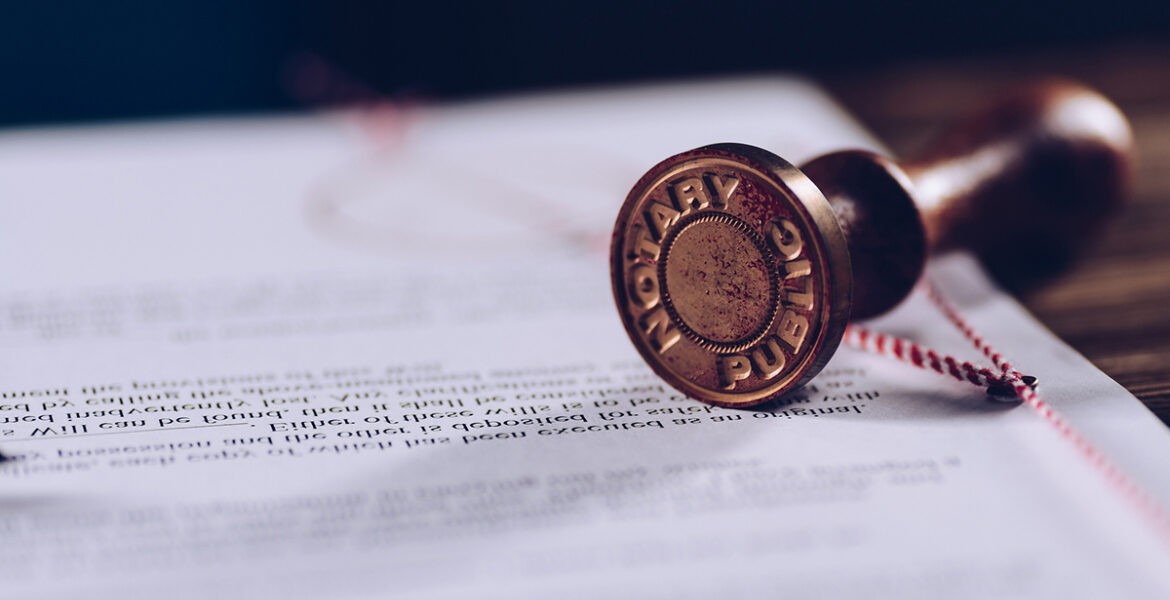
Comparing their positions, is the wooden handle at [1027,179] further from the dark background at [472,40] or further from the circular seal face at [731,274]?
the dark background at [472,40]

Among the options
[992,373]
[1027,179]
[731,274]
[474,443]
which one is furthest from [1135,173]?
[474,443]

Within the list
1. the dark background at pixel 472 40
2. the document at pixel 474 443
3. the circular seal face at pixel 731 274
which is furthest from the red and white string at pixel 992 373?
the dark background at pixel 472 40

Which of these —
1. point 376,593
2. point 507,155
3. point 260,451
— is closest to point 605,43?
point 507,155

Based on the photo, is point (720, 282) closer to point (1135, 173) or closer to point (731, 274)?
point (731, 274)

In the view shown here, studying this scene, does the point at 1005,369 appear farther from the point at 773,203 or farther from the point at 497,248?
the point at 497,248

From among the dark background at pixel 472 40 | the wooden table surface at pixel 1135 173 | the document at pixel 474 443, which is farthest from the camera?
the dark background at pixel 472 40

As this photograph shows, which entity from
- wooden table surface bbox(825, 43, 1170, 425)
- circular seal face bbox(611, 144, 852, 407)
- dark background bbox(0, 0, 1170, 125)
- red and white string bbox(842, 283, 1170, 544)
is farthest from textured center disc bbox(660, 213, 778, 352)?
dark background bbox(0, 0, 1170, 125)
